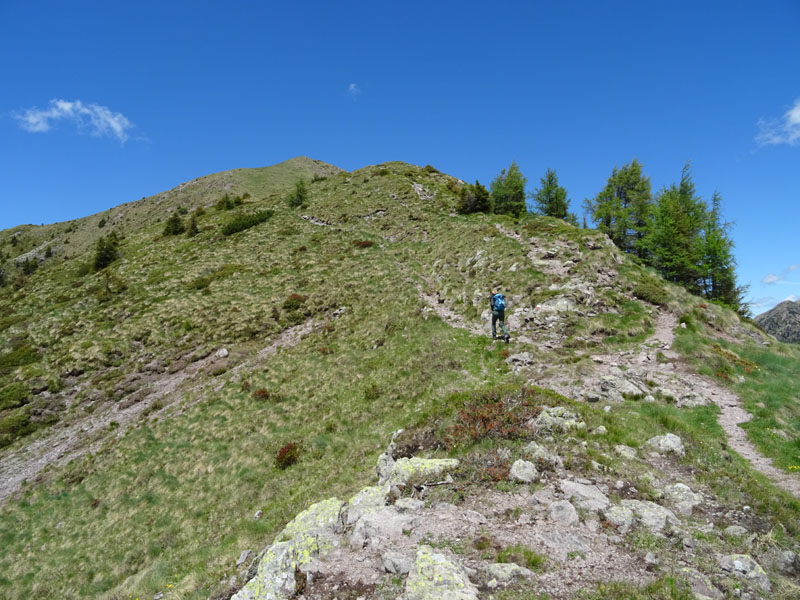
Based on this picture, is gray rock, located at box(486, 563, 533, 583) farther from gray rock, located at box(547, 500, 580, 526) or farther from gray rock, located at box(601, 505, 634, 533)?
gray rock, located at box(601, 505, 634, 533)

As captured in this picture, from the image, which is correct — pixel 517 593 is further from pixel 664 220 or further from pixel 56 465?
pixel 664 220

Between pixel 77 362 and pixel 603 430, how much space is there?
141ft

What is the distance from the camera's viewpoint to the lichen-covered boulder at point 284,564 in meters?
6.89

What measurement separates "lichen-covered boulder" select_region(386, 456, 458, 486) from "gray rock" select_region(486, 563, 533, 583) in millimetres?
3164

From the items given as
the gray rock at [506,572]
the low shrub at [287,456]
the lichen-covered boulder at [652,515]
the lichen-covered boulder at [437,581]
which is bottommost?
the low shrub at [287,456]

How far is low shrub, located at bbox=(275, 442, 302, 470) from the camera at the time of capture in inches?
686

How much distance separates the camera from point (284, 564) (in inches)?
290

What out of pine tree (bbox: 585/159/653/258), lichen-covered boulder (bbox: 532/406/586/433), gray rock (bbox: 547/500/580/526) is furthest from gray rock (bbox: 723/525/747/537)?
pine tree (bbox: 585/159/653/258)

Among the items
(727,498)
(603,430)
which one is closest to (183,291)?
(603,430)

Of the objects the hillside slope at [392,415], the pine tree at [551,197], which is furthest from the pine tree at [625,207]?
the hillside slope at [392,415]

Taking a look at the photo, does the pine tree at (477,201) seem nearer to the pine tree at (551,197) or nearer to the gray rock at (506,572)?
the pine tree at (551,197)

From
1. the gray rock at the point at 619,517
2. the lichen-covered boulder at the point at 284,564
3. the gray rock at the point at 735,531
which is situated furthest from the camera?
the gray rock at the point at 619,517

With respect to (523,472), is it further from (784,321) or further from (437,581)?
(784,321)

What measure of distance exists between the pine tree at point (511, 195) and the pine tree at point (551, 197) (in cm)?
232
